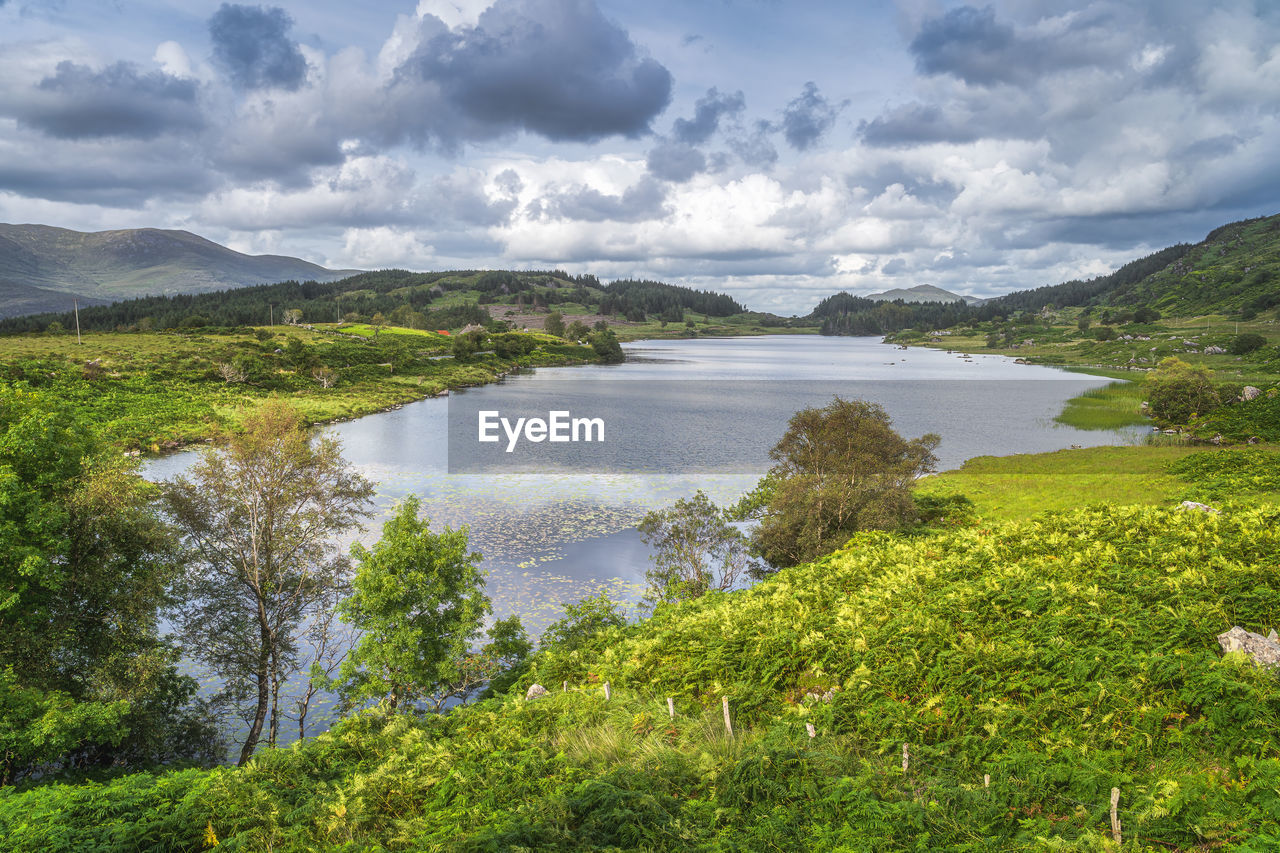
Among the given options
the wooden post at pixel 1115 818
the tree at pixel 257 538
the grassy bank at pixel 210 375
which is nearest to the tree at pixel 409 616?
the tree at pixel 257 538

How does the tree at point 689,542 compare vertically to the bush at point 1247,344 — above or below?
below

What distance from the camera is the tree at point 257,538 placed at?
22.9 m

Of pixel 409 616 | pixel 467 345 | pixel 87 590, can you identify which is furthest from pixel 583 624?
pixel 467 345

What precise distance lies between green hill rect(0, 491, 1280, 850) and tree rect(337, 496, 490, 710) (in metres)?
4.95

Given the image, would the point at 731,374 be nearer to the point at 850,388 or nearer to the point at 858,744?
the point at 850,388

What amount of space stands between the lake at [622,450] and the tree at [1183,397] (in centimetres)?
601

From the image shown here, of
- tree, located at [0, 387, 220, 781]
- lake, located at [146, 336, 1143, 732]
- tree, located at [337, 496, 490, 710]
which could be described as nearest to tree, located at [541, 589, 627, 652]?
tree, located at [337, 496, 490, 710]

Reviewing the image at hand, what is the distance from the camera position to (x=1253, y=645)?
10969 millimetres

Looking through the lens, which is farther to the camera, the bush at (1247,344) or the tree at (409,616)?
the bush at (1247,344)

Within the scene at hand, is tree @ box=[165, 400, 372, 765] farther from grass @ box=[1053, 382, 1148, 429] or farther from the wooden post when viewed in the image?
grass @ box=[1053, 382, 1148, 429]

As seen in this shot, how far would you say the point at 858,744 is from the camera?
1092 centimetres

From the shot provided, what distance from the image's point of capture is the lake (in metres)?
35.0

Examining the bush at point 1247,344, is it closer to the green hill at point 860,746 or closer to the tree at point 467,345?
the green hill at point 860,746

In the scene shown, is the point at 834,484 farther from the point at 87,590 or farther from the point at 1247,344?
the point at 1247,344
